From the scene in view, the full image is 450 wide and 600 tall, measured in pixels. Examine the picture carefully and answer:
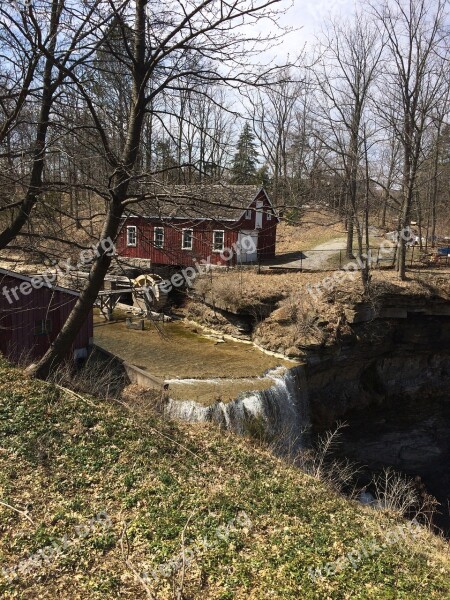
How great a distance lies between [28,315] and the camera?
541 inches

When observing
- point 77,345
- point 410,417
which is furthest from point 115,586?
point 410,417

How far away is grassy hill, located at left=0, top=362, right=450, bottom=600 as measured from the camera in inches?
187

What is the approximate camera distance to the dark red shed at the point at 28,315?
12867 mm

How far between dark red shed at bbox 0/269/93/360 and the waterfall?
452 cm

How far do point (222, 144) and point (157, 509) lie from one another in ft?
16.0

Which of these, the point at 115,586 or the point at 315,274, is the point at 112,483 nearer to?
the point at 115,586

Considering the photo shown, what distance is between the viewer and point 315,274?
23047 mm

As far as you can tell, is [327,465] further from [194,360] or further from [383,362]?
[383,362]
